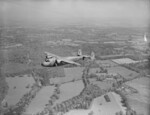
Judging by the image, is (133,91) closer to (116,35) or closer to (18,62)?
(18,62)

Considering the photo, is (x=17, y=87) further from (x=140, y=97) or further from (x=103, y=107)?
(x=140, y=97)

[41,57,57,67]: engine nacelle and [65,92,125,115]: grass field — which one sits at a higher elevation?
[41,57,57,67]: engine nacelle

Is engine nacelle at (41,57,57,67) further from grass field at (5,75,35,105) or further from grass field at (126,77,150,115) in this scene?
grass field at (126,77,150,115)

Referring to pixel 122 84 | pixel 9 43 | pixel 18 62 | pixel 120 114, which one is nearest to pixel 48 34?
pixel 9 43

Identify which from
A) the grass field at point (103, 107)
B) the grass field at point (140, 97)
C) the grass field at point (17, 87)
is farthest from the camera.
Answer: the grass field at point (17, 87)

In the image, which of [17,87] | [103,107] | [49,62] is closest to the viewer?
[49,62]

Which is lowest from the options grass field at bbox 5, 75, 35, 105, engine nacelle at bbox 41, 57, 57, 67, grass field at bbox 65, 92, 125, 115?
grass field at bbox 65, 92, 125, 115

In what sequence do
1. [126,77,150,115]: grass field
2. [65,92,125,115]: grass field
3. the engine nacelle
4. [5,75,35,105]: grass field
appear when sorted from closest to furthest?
1. the engine nacelle
2. [65,92,125,115]: grass field
3. [126,77,150,115]: grass field
4. [5,75,35,105]: grass field

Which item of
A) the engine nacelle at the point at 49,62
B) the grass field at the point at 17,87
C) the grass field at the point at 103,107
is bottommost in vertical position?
the grass field at the point at 103,107

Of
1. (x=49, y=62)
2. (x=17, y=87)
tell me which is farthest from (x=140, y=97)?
(x=17, y=87)

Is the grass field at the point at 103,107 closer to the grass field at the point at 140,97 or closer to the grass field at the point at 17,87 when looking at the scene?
the grass field at the point at 140,97

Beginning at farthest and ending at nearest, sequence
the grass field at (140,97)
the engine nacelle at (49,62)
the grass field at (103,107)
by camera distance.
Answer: the grass field at (140,97), the grass field at (103,107), the engine nacelle at (49,62)
